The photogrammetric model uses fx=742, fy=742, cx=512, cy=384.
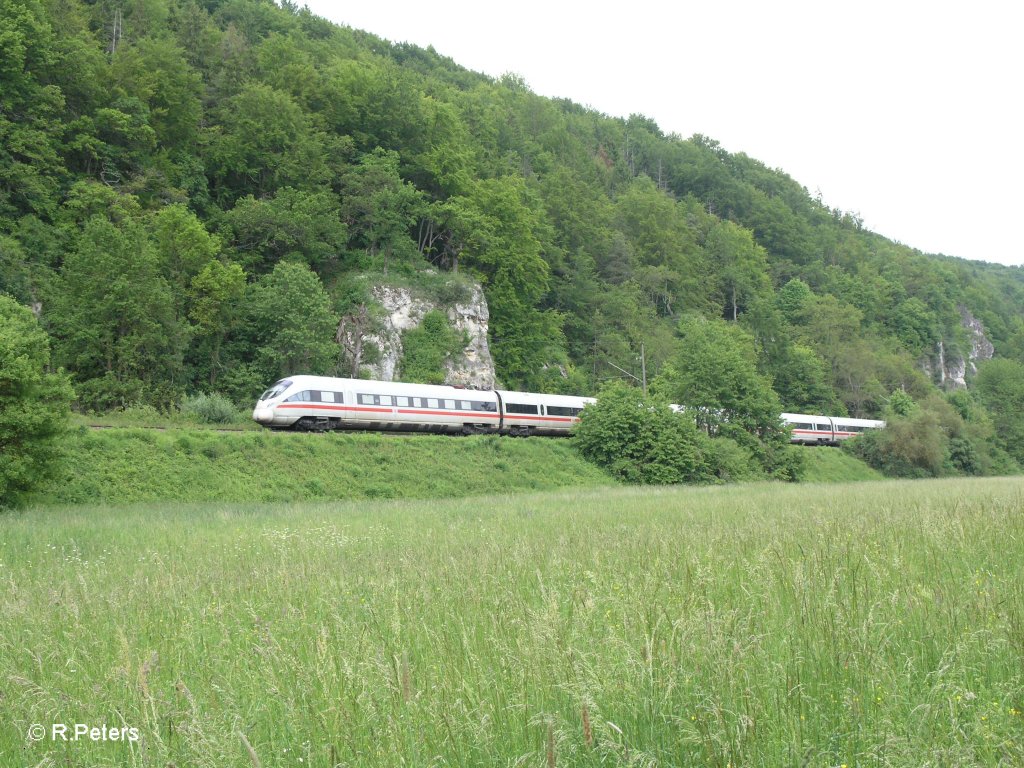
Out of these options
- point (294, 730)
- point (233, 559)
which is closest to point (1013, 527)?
point (294, 730)

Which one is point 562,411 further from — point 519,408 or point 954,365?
point 954,365

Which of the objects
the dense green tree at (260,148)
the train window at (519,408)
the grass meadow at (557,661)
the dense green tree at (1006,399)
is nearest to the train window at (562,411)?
the train window at (519,408)

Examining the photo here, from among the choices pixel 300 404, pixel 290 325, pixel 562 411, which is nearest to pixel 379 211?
pixel 290 325

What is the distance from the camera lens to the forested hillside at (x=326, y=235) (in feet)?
134

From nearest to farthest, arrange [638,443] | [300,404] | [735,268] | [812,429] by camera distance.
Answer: [300,404], [638,443], [812,429], [735,268]

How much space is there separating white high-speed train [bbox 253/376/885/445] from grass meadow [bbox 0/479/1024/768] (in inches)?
1041

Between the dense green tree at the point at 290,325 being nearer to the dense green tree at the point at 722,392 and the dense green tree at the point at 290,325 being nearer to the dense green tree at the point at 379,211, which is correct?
the dense green tree at the point at 379,211

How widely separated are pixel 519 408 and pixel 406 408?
8007 millimetres

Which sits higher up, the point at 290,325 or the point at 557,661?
the point at 290,325

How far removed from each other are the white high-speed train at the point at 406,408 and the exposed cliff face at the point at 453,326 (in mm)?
7958

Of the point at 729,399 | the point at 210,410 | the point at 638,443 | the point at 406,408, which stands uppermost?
the point at 729,399

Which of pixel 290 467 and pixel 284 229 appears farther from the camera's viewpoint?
pixel 284 229

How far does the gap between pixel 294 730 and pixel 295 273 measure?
43899 mm

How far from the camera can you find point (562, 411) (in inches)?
1781
